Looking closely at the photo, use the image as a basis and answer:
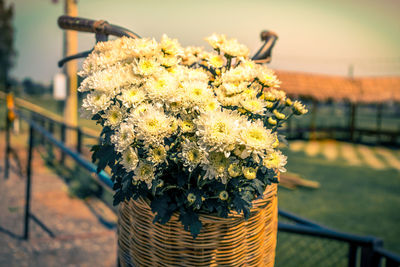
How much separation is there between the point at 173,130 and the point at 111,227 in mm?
2972

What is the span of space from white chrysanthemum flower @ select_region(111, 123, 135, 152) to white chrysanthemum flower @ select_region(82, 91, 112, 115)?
0.08 metres

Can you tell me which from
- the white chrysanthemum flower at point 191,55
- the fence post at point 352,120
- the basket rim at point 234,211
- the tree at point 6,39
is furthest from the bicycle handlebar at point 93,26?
the tree at point 6,39

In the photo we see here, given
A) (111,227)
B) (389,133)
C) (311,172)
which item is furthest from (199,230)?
(389,133)

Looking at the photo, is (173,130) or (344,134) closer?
(173,130)

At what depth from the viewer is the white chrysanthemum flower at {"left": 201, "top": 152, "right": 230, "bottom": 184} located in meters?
0.66

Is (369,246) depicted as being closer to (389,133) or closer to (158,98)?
(158,98)

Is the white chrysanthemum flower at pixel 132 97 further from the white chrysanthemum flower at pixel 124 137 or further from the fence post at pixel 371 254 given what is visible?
the fence post at pixel 371 254

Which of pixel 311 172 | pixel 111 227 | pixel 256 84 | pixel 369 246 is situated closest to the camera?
pixel 256 84

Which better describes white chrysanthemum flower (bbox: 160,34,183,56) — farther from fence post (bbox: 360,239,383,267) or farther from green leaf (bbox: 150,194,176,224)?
fence post (bbox: 360,239,383,267)

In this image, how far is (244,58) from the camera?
92 centimetres

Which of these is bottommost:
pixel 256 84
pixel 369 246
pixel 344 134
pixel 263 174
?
pixel 344 134

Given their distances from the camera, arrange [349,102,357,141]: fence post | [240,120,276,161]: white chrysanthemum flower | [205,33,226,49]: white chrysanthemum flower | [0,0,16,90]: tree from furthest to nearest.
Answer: [0,0,16,90]: tree < [349,102,357,141]: fence post < [205,33,226,49]: white chrysanthemum flower < [240,120,276,161]: white chrysanthemum flower

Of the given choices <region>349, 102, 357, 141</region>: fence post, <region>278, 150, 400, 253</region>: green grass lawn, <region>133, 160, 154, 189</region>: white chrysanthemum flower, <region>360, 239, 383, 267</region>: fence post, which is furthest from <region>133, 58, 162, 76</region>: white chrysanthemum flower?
<region>349, 102, 357, 141</region>: fence post

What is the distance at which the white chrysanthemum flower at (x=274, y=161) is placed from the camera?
0.72 m
